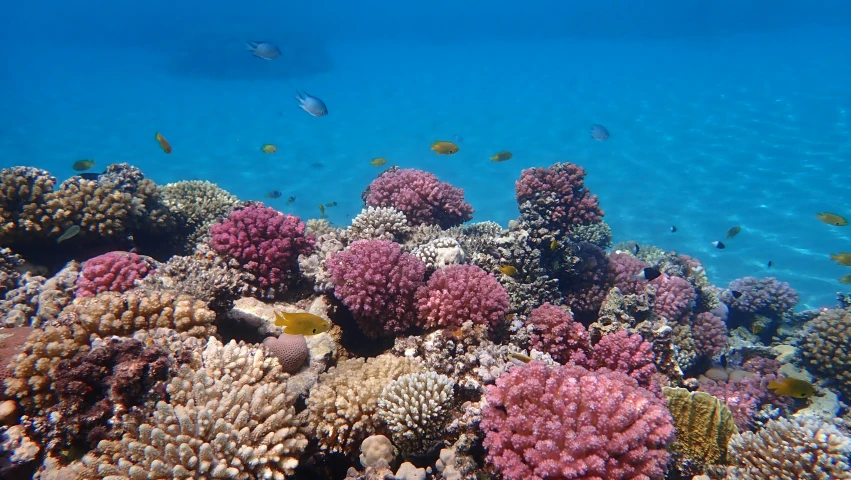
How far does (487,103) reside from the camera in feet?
207

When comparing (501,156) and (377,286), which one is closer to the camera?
(377,286)

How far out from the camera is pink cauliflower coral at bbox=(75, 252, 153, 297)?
537 centimetres

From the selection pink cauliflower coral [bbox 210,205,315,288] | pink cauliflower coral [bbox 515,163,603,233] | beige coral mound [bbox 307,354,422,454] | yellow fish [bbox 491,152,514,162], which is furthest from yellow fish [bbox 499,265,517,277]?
yellow fish [bbox 491,152,514,162]

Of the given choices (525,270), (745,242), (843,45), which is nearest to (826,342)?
(525,270)

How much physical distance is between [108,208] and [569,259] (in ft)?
26.4

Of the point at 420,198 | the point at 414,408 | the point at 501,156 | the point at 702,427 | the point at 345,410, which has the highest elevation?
the point at 501,156

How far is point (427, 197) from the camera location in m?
8.56

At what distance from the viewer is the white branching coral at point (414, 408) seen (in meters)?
3.66

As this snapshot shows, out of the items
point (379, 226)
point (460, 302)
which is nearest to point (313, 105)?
point (379, 226)

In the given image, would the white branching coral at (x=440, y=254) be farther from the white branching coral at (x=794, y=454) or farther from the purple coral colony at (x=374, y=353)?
the white branching coral at (x=794, y=454)

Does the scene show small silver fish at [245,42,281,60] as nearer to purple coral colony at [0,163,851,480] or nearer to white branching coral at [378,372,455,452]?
purple coral colony at [0,163,851,480]

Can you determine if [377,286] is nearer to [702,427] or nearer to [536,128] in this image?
[702,427]

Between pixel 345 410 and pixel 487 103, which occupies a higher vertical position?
pixel 487 103

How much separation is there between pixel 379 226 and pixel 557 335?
11.4ft
